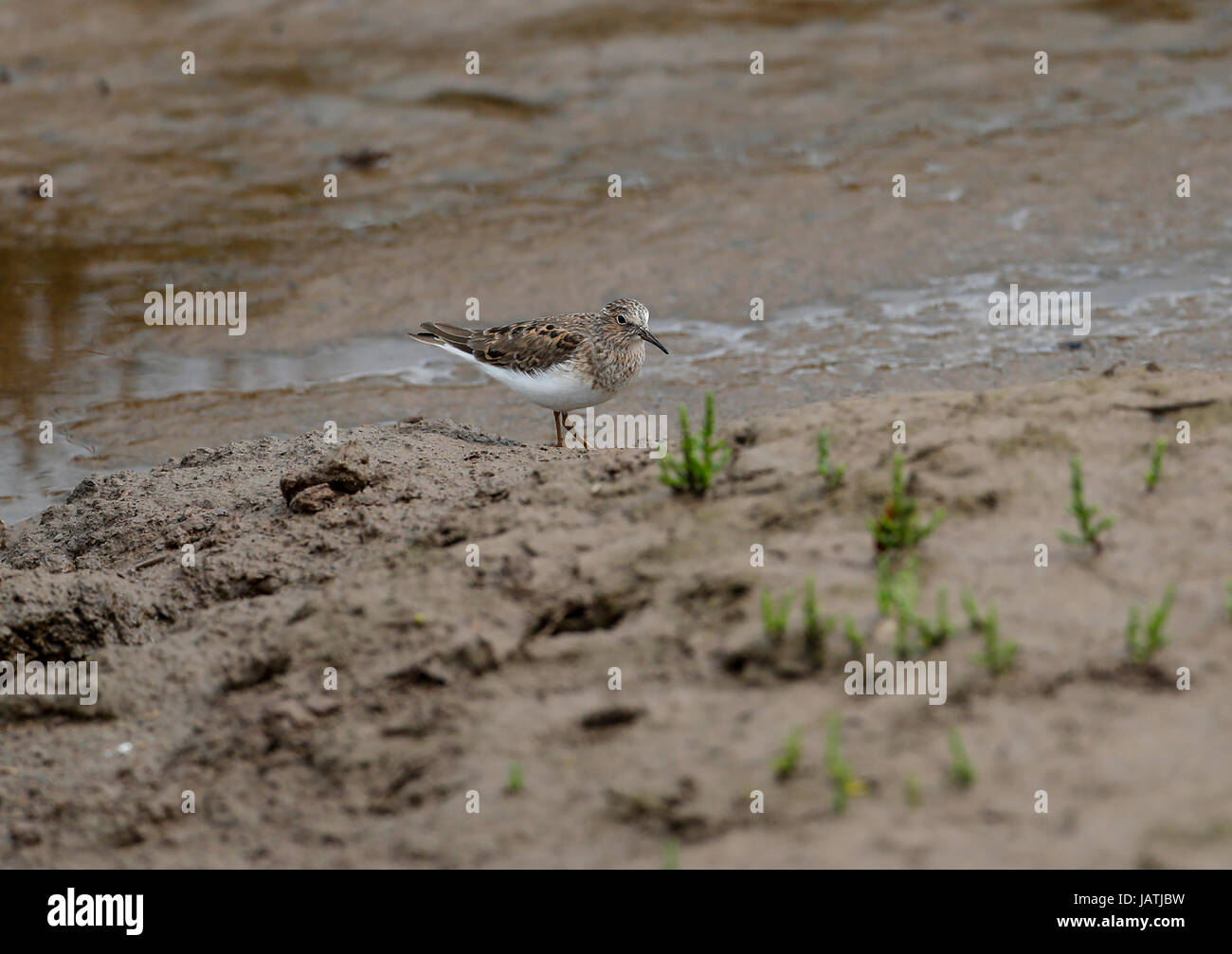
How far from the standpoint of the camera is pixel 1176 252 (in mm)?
10766

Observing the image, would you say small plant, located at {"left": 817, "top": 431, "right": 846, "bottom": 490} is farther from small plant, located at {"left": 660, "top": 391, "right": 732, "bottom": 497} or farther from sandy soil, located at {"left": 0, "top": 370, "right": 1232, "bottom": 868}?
small plant, located at {"left": 660, "top": 391, "right": 732, "bottom": 497}

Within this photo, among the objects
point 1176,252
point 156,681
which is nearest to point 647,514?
point 156,681

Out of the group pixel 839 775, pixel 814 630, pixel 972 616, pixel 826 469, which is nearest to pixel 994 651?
pixel 972 616

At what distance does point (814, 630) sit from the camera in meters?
3.85

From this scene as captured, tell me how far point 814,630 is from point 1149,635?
95 centimetres

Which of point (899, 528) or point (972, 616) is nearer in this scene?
point (972, 616)

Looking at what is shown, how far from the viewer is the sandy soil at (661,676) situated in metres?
3.36

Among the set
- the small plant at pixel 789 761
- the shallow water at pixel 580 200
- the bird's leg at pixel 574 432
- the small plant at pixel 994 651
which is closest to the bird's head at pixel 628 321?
the bird's leg at pixel 574 432

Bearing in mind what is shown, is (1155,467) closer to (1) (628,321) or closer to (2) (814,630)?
(2) (814,630)

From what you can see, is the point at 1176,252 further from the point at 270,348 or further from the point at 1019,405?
the point at 270,348

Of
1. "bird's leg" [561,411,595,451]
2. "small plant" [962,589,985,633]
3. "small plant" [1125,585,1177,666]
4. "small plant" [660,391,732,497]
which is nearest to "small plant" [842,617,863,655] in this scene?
"small plant" [962,589,985,633]

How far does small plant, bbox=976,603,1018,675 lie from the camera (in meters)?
3.64

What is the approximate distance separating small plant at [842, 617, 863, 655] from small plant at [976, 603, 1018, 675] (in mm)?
341

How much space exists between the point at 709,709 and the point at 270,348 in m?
7.47
